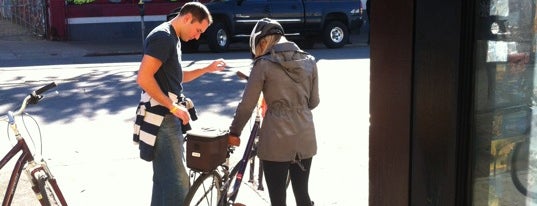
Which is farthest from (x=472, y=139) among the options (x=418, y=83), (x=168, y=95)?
(x=168, y=95)

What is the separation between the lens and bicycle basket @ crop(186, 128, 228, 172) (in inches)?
149

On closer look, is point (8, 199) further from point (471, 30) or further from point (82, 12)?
point (82, 12)

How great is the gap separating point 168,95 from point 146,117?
18cm

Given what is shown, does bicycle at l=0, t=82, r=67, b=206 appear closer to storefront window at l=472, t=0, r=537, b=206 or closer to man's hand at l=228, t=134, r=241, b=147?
man's hand at l=228, t=134, r=241, b=147

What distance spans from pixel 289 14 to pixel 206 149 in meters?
14.3

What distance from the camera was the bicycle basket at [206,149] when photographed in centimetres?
379

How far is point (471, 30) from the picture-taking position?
1569 millimetres

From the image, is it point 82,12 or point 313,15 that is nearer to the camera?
point 313,15

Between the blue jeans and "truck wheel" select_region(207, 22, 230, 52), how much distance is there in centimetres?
1343

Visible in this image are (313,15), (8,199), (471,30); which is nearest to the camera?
(471,30)

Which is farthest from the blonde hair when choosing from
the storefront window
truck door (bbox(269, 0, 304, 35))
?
truck door (bbox(269, 0, 304, 35))

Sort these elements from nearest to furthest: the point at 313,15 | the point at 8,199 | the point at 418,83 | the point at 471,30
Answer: the point at 471,30, the point at 418,83, the point at 8,199, the point at 313,15

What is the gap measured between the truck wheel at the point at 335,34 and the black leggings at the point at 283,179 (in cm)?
1471

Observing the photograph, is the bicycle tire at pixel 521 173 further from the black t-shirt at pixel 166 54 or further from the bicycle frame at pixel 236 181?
the bicycle frame at pixel 236 181
